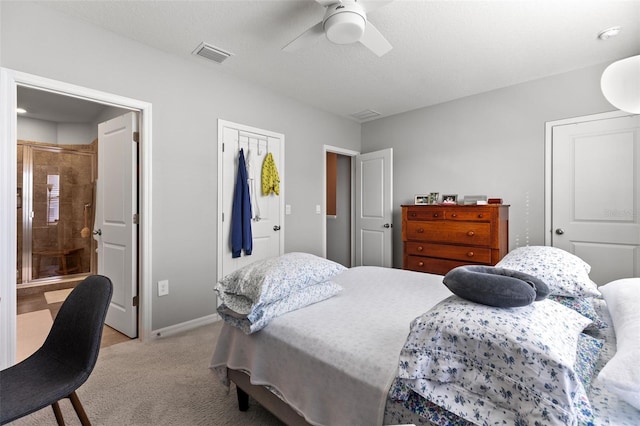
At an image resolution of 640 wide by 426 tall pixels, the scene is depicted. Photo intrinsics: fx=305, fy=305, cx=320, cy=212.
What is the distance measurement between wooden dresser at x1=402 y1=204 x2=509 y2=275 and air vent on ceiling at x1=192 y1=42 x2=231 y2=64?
8.36ft

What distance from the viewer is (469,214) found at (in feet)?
10.5

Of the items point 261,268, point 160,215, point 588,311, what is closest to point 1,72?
point 160,215

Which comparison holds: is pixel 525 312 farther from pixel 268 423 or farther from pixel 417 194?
pixel 417 194

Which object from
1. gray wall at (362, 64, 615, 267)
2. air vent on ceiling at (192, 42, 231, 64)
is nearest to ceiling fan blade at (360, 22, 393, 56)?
air vent on ceiling at (192, 42, 231, 64)

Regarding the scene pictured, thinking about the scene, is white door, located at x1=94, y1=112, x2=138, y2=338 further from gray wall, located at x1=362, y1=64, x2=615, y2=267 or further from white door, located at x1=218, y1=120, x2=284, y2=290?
Result: gray wall, located at x1=362, y1=64, x2=615, y2=267

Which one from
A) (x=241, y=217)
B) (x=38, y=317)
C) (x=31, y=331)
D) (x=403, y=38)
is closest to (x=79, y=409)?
(x=241, y=217)

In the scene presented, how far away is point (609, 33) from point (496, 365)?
3028mm

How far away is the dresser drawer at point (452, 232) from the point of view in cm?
313

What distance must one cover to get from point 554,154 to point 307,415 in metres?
3.50

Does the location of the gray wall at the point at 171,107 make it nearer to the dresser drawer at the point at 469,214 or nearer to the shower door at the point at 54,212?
the dresser drawer at the point at 469,214

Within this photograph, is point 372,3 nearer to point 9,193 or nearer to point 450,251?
point 450,251

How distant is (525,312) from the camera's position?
93 centimetres

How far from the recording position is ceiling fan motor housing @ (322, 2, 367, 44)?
1.84 m

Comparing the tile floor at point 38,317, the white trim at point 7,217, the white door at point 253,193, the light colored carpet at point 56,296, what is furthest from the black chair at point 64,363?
the light colored carpet at point 56,296
